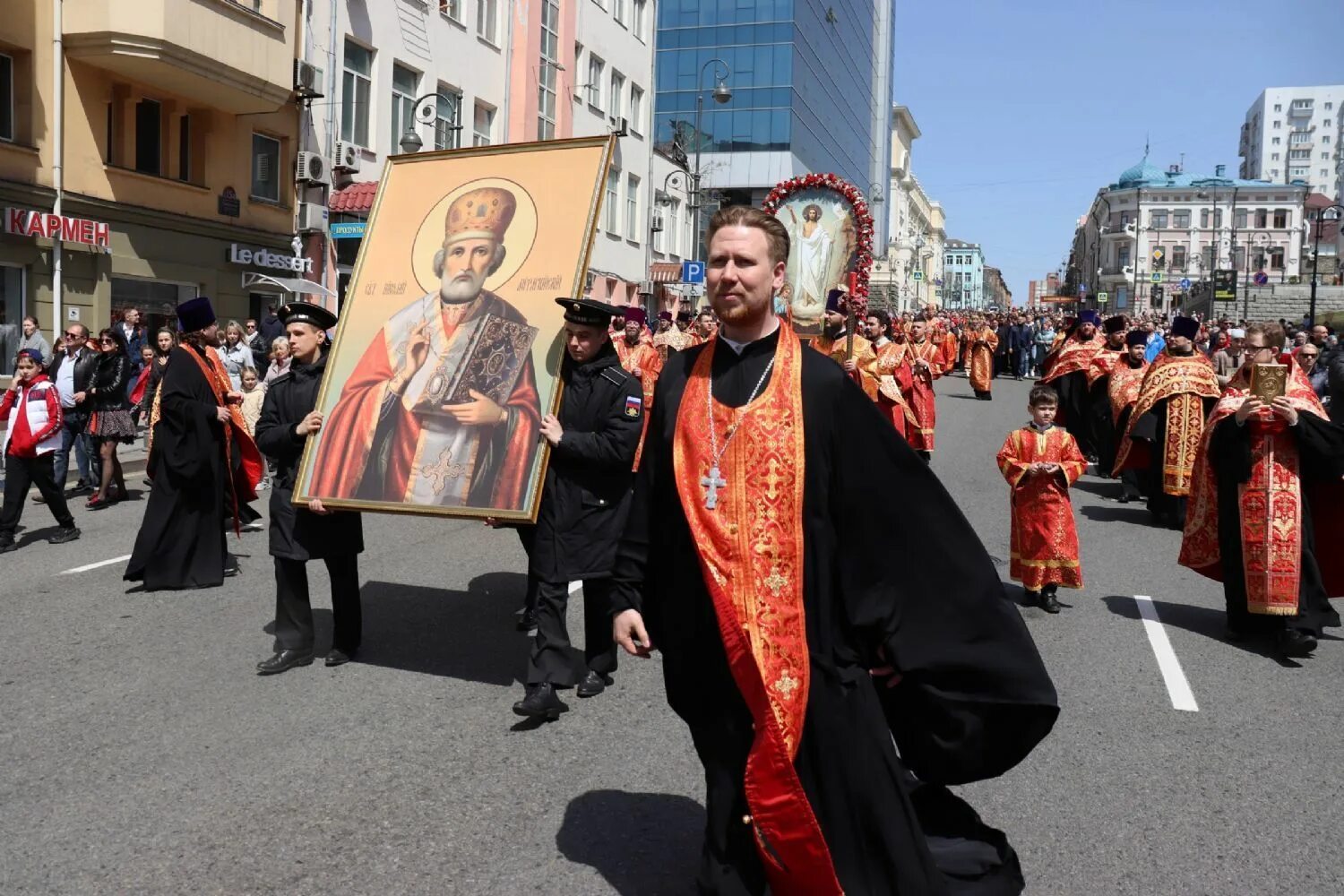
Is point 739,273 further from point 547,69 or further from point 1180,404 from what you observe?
point 547,69

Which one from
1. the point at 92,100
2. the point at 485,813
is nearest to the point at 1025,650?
the point at 485,813

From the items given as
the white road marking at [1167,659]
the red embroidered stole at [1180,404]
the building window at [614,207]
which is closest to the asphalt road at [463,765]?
the white road marking at [1167,659]

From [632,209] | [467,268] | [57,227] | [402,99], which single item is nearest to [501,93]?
[402,99]

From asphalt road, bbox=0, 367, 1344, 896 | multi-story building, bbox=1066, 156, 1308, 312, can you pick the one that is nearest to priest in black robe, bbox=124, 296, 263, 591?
asphalt road, bbox=0, 367, 1344, 896

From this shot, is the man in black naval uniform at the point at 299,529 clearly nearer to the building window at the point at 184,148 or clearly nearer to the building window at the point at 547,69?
the building window at the point at 184,148

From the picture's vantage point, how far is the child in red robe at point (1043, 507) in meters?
7.99

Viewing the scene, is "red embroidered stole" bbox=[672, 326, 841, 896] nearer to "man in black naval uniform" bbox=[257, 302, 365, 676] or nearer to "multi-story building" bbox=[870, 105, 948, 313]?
"man in black naval uniform" bbox=[257, 302, 365, 676]

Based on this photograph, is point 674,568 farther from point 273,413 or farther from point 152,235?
point 152,235

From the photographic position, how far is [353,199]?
23.4 metres

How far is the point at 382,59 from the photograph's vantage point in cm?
2583

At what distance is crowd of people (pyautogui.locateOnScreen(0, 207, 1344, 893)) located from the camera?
3.23 meters

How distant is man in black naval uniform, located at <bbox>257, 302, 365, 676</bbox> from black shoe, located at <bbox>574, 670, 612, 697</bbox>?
1.28 meters

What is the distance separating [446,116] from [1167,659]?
986 inches

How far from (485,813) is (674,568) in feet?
4.91
